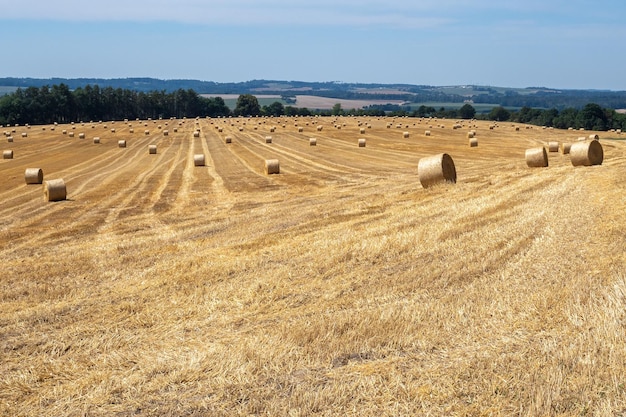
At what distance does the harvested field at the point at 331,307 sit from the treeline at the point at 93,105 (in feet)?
426

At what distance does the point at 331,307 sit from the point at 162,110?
566 feet

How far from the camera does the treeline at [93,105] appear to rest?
14000 centimetres

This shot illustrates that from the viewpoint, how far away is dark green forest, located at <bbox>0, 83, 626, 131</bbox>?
365 ft

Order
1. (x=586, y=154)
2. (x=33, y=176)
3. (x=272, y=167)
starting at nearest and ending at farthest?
(x=586, y=154), (x=33, y=176), (x=272, y=167)

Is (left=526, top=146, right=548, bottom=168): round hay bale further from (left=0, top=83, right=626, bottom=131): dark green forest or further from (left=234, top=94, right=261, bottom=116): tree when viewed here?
(left=234, top=94, right=261, bottom=116): tree

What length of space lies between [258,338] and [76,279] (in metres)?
5.52

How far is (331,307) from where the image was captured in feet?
32.9

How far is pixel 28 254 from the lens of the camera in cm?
1570

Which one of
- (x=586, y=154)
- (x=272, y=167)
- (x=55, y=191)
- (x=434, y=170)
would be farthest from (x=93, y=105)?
(x=586, y=154)

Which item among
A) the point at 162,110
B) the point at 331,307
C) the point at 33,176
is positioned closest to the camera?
the point at 331,307

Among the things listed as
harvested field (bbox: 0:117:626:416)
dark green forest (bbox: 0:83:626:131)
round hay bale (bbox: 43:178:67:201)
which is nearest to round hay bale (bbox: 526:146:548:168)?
harvested field (bbox: 0:117:626:416)

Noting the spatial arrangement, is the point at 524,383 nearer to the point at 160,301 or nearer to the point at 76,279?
the point at 160,301

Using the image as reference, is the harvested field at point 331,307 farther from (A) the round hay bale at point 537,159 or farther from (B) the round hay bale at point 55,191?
(A) the round hay bale at point 537,159

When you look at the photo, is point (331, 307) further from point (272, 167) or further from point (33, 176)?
point (33, 176)
